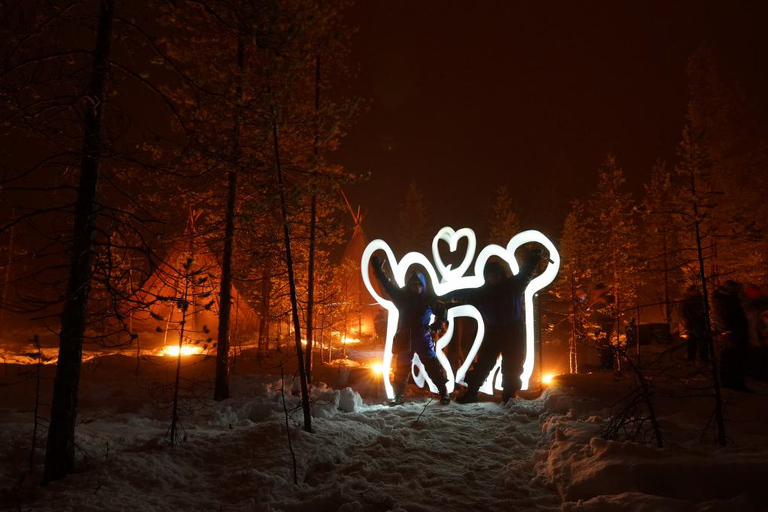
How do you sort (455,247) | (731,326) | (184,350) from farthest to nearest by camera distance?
(184,350) → (455,247) → (731,326)

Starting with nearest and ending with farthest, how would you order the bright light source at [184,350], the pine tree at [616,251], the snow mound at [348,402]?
the snow mound at [348,402], the bright light source at [184,350], the pine tree at [616,251]

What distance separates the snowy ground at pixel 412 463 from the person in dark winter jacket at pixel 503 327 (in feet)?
2.94

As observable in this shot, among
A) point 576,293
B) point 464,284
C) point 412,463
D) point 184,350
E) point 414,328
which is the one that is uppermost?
point 576,293

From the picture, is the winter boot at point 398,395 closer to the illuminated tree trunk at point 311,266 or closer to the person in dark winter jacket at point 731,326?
the illuminated tree trunk at point 311,266

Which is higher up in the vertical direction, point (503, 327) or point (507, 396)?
point (503, 327)

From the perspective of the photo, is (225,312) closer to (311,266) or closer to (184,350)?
(311,266)

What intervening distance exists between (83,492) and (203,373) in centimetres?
730

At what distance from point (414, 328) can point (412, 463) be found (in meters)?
4.03

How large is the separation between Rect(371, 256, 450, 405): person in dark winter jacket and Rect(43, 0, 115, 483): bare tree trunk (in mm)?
5589

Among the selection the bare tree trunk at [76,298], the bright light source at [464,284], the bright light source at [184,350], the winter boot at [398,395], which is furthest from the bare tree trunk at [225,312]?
the bright light source at [184,350]

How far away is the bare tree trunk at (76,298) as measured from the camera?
4.41 m

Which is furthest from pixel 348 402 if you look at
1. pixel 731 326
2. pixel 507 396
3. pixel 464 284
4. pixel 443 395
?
pixel 731 326

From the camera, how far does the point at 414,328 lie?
906 cm

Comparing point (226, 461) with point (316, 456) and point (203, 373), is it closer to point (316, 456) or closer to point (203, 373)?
point (316, 456)
